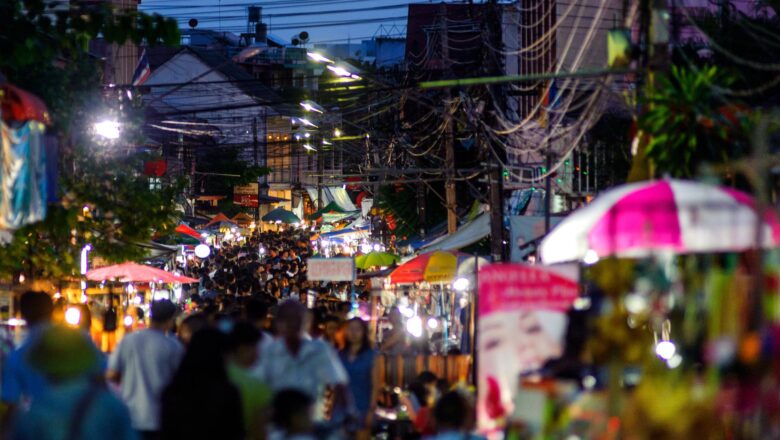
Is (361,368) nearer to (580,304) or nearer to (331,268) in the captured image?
(580,304)

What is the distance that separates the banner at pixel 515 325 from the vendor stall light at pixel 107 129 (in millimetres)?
12469

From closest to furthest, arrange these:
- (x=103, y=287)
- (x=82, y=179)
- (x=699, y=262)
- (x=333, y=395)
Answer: (x=333, y=395) < (x=699, y=262) < (x=82, y=179) < (x=103, y=287)

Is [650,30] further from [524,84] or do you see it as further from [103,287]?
[524,84]

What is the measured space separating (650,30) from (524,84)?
735 inches

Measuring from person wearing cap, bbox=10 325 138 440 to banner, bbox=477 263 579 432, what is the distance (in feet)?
11.5

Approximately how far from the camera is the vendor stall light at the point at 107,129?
20.2 meters

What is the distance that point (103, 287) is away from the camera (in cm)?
2234

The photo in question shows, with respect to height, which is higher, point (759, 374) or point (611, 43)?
point (611, 43)

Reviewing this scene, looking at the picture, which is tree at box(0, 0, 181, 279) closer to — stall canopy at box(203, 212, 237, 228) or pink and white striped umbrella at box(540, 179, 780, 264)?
pink and white striped umbrella at box(540, 179, 780, 264)

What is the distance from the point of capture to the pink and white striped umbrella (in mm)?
9180

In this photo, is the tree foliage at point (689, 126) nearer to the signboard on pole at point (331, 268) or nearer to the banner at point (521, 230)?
the banner at point (521, 230)

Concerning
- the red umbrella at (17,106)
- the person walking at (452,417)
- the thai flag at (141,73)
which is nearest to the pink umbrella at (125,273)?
the thai flag at (141,73)

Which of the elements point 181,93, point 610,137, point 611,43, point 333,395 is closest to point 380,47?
point 181,93

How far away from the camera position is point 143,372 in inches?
353
